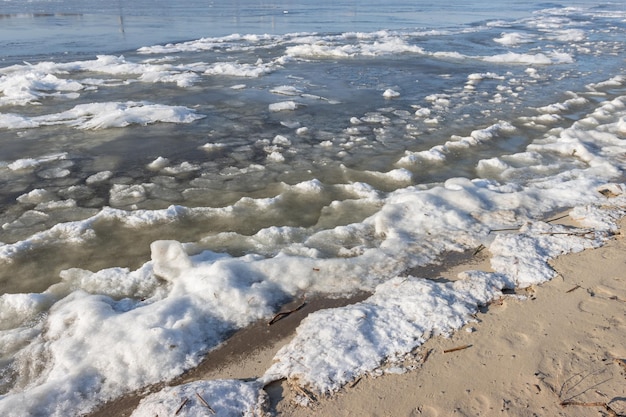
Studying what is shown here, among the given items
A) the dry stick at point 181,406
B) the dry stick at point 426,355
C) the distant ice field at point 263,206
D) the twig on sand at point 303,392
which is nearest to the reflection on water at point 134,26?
the distant ice field at point 263,206

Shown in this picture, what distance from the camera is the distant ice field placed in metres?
2.93

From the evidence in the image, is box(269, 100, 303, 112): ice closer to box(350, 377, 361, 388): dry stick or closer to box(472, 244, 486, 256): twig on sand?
box(472, 244, 486, 256): twig on sand

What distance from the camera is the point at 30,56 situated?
13.9m

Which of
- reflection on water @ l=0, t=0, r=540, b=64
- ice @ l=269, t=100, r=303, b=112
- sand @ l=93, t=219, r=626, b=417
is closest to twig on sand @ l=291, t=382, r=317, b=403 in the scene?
sand @ l=93, t=219, r=626, b=417

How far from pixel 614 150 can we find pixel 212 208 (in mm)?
6011

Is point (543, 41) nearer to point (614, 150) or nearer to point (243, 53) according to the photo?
point (243, 53)

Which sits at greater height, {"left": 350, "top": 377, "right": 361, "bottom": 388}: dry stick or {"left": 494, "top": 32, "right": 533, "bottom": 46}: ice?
{"left": 494, "top": 32, "right": 533, "bottom": 46}: ice

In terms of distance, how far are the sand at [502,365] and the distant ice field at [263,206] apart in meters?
0.13

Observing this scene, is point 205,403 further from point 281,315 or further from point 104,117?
point 104,117

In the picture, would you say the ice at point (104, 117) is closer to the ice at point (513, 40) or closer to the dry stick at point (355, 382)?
the dry stick at point (355, 382)

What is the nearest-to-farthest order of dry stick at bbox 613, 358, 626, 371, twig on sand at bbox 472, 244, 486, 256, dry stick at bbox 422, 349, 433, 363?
dry stick at bbox 613, 358, 626, 371 < dry stick at bbox 422, 349, 433, 363 < twig on sand at bbox 472, 244, 486, 256

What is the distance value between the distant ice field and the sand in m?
0.13

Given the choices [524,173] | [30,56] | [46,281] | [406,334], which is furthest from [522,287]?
[30,56]

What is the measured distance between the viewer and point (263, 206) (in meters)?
4.96
